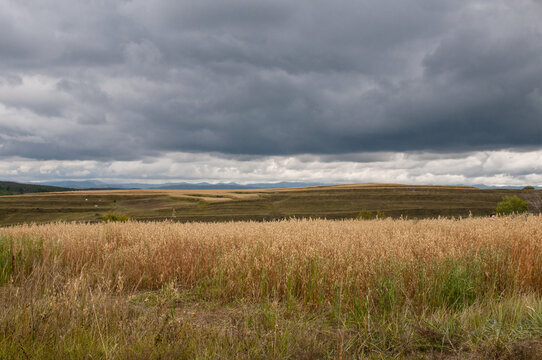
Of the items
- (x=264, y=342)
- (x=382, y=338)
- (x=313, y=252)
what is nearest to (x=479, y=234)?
(x=313, y=252)

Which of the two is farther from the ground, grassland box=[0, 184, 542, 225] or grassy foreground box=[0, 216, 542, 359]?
grassy foreground box=[0, 216, 542, 359]

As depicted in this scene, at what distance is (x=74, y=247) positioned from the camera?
28.4ft

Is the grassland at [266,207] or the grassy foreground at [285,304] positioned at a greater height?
the grassy foreground at [285,304]

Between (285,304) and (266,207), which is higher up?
(285,304)

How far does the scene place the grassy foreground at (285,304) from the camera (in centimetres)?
374

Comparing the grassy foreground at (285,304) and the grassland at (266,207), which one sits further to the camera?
the grassland at (266,207)

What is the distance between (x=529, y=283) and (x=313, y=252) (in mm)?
3769

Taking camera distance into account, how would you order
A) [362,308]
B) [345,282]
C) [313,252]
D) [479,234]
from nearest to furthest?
1. [362,308]
2. [345,282]
3. [313,252]
4. [479,234]

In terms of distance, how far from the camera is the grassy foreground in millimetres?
3740

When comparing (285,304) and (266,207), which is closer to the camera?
(285,304)

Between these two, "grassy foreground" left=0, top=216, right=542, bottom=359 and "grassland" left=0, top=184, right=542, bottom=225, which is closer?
"grassy foreground" left=0, top=216, right=542, bottom=359

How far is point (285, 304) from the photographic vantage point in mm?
5270

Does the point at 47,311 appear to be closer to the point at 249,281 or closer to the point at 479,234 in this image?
the point at 249,281

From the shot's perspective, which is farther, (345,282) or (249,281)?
(249,281)
